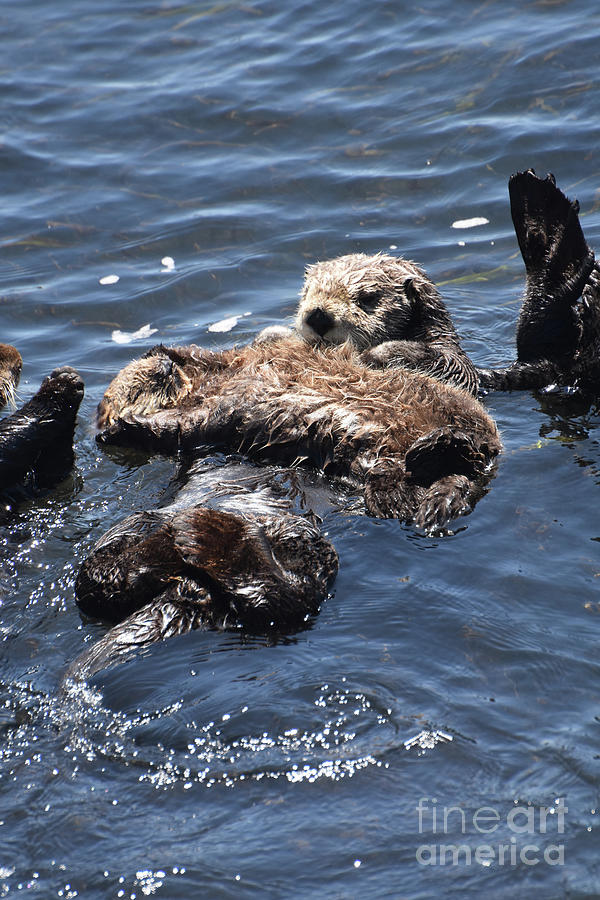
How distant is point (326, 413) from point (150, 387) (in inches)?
39.9

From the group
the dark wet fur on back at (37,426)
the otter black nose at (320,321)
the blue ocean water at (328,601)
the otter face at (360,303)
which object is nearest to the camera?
the blue ocean water at (328,601)

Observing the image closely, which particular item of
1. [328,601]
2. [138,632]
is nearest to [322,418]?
[328,601]

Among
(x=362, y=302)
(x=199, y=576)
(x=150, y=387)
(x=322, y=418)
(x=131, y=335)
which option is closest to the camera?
(x=199, y=576)

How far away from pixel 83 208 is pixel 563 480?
5602 mm

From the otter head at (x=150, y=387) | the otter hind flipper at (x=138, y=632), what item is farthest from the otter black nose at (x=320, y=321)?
the otter hind flipper at (x=138, y=632)

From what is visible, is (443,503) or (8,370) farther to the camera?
(8,370)

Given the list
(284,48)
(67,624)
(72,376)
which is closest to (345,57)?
(284,48)

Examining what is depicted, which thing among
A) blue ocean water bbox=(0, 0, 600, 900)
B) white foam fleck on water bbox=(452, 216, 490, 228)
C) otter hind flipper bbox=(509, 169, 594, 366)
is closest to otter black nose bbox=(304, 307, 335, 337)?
blue ocean water bbox=(0, 0, 600, 900)

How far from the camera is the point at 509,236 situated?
7422 millimetres

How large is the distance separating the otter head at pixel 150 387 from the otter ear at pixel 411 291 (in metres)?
1.21

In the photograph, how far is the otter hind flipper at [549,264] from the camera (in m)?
5.20

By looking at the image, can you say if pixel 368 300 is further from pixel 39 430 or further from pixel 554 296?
pixel 39 430

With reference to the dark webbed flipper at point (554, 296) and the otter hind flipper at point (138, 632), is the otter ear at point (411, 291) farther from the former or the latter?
the otter hind flipper at point (138, 632)

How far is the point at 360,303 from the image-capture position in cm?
477
